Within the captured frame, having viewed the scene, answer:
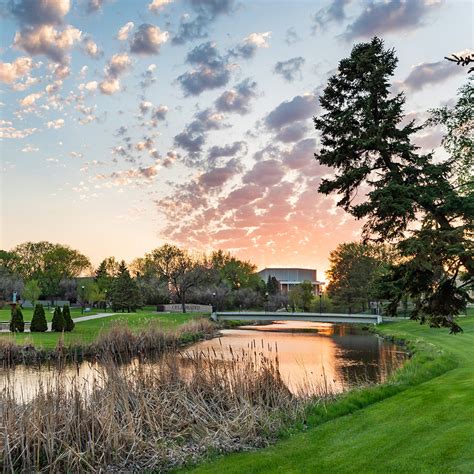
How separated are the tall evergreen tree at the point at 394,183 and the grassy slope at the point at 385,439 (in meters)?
1.92

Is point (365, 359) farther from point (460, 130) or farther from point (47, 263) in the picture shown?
point (47, 263)

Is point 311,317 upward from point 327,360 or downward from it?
upward

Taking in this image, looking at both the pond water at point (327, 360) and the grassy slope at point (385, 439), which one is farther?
the pond water at point (327, 360)

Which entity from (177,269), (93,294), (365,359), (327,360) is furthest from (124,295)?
(365,359)

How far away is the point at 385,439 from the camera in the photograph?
7805 mm

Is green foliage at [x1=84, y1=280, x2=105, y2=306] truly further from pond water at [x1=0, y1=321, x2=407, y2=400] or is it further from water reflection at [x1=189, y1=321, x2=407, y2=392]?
water reflection at [x1=189, y1=321, x2=407, y2=392]

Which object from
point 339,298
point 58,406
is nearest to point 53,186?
point 58,406

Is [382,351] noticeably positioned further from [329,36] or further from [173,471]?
[173,471]

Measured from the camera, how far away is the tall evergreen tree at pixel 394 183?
7.70 m

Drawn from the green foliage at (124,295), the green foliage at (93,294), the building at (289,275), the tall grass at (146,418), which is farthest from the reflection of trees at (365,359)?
the building at (289,275)

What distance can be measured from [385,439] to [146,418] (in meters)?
4.48

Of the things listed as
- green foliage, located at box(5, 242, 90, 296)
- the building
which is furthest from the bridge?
the building

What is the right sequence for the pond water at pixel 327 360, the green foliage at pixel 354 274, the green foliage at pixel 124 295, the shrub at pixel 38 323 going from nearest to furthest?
the pond water at pixel 327 360, the shrub at pixel 38 323, the green foliage at pixel 354 274, the green foliage at pixel 124 295

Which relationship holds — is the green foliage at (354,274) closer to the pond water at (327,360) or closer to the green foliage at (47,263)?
the pond water at (327,360)
